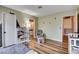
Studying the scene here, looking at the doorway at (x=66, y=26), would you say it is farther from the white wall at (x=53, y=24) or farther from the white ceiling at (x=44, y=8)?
the white ceiling at (x=44, y=8)

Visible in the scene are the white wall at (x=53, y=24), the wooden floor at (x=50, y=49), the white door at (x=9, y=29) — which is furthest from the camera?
the white wall at (x=53, y=24)

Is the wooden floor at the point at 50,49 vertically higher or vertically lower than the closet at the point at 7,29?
lower

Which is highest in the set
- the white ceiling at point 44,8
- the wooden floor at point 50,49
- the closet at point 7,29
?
the white ceiling at point 44,8

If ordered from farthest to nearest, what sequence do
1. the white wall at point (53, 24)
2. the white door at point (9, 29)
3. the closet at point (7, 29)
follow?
the white wall at point (53, 24) < the white door at point (9, 29) < the closet at point (7, 29)

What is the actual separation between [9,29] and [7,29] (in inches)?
5.4

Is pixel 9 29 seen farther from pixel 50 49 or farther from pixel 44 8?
pixel 50 49

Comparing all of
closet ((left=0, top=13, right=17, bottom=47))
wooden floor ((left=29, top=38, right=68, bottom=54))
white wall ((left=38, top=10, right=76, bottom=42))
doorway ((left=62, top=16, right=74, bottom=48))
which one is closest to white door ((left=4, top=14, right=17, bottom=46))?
closet ((left=0, top=13, right=17, bottom=47))

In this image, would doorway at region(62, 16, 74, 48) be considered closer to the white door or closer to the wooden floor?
the wooden floor

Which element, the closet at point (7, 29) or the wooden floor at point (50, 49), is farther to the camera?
the closet at point (7, 29)

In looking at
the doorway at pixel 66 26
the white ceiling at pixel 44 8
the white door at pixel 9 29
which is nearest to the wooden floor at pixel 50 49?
the white door at pixel 9 29

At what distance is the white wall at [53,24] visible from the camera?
5994mm
